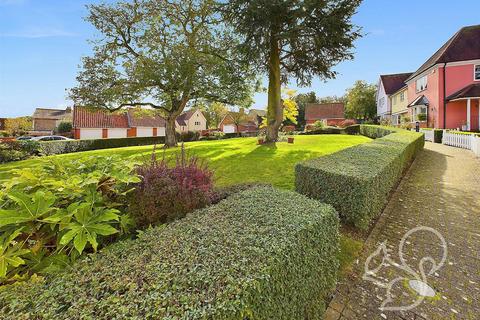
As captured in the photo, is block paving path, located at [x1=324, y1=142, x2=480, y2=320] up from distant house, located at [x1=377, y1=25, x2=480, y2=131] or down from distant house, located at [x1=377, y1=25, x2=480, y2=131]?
down

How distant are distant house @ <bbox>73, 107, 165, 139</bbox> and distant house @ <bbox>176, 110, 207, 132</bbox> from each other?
776 centimetres

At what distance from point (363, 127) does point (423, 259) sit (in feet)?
89.2

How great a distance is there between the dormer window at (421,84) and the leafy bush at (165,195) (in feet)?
111

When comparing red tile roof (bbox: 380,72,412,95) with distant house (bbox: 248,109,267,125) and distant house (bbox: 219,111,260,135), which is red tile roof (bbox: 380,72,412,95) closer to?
distant house (bbox: 219,111,260,135)

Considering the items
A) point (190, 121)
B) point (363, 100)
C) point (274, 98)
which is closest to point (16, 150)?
point (274, 98)

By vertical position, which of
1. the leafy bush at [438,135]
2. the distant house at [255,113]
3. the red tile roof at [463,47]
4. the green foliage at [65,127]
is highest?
the distant house at [255,113]

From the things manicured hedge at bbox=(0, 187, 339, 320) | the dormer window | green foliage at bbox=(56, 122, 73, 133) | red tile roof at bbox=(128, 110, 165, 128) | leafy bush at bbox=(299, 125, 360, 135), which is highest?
the dormer window

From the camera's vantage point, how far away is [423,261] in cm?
Result: 384

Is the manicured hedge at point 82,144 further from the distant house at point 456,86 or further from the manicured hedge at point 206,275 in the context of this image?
the distant house at point 456,86

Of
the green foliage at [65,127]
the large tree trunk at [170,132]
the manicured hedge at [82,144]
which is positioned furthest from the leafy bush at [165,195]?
the green foliage at [65,127]
